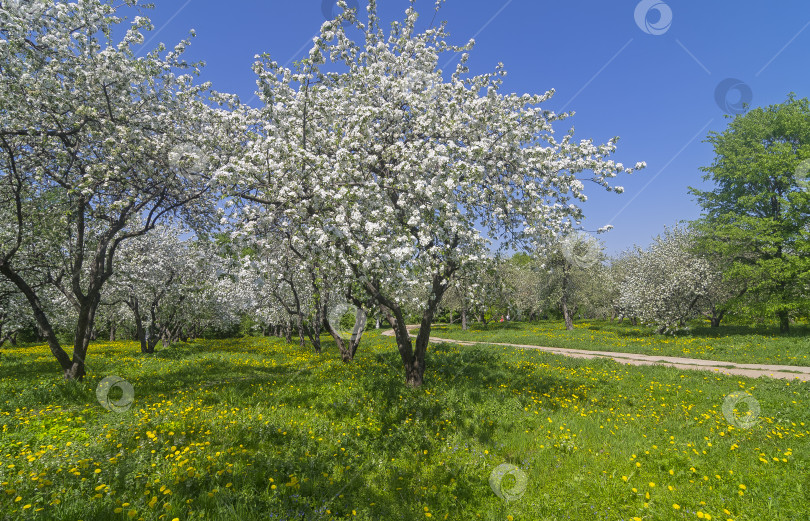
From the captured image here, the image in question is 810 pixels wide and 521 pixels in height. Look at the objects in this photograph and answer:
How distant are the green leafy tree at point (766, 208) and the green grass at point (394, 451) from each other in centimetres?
1702

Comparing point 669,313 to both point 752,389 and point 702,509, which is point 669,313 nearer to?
point 752,389

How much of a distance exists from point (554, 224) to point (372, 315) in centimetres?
661

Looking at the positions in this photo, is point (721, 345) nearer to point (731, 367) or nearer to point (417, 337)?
point (731, 367)

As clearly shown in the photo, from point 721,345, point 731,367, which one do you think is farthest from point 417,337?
point 721,345

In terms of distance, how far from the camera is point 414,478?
6707 millimetres

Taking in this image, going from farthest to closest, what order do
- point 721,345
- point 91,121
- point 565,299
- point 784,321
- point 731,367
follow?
point 565,299 < point 784,321 < point 721,345 < point 731,367 < point 91,121

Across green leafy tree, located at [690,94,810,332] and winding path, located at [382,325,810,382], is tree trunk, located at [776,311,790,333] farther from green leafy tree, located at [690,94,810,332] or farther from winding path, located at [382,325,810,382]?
winding path, located at [382,325,810,382]

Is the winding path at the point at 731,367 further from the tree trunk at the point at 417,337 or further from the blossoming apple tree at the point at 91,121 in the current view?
the blossoming apple tree at the point at 91,121

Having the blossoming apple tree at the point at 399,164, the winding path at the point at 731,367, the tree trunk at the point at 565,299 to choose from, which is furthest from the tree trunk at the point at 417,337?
the tree trunk at the point at 565,299

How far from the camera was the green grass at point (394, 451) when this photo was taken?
5.50 meters

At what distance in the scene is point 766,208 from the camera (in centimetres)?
2808

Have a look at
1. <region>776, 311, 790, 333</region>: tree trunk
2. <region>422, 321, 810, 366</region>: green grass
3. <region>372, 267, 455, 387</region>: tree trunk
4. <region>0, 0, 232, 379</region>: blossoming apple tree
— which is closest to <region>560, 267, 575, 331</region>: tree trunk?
<region>422, 321, 810, 366</region>: green grass

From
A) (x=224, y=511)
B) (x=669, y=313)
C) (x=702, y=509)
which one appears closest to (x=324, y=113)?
(x=224, y=511)

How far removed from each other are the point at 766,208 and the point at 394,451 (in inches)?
1361
